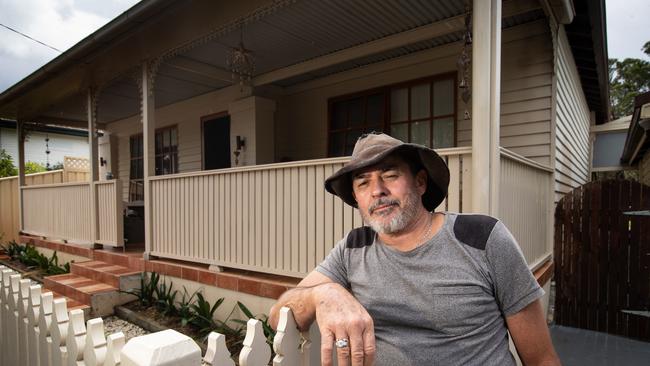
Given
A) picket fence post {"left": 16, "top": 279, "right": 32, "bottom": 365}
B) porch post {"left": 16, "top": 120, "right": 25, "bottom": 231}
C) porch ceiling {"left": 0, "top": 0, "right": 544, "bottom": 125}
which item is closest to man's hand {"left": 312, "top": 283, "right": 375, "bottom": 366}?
picket fence post {"left": 16, "top": 279, "right": 32, "bottom": 365}

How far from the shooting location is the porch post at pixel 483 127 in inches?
101

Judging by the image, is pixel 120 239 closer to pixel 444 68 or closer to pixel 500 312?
pixel 444 68

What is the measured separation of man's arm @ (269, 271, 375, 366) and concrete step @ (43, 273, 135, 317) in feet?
13.5

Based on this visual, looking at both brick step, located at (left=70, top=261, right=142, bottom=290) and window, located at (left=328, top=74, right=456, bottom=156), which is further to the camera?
window, located at (left=328, top=74, right=456, bottom=156)

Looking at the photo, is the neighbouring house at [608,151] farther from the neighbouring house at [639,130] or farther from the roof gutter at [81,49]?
the roof gutter at [81,49]

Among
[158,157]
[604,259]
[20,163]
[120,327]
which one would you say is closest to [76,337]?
[120,327]

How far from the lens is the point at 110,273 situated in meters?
4.81

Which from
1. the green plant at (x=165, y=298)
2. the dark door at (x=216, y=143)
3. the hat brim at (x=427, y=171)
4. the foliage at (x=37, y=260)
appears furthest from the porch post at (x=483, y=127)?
the foliage at (x=37, y=260)

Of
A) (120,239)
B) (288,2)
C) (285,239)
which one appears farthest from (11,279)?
(120,239)

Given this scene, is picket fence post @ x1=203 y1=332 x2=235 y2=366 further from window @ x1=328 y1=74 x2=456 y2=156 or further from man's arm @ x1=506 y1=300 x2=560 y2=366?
window @ x1=328 y1=74 x2=456 y2=156

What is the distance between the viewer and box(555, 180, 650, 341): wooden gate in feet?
13.6

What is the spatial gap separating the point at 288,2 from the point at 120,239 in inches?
170

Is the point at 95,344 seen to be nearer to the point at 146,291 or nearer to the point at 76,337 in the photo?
the point at 76,337

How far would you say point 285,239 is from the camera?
11.9ft
